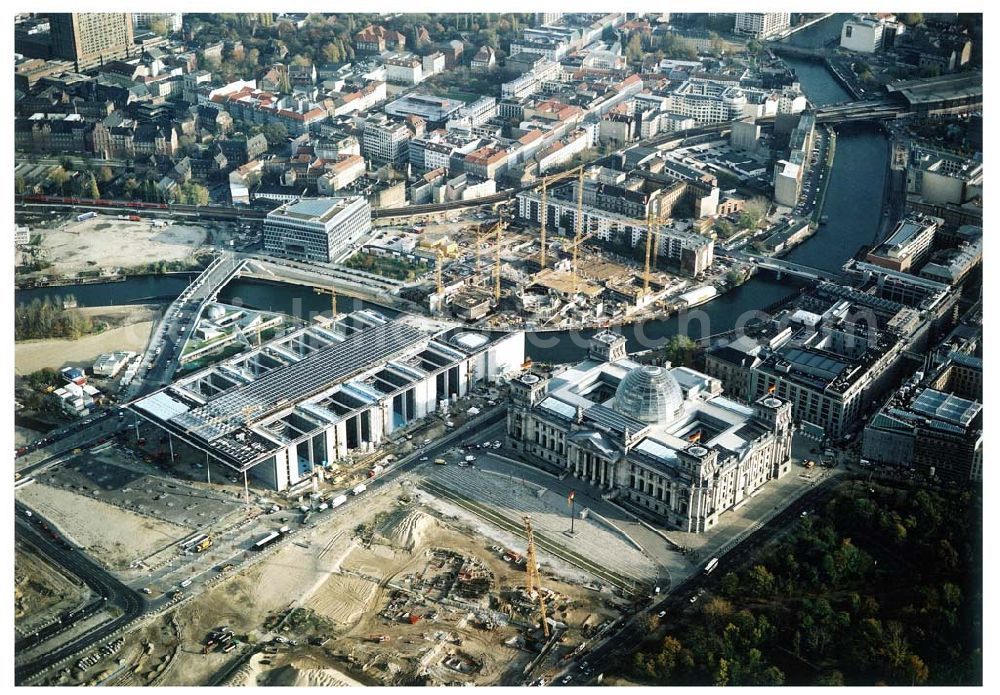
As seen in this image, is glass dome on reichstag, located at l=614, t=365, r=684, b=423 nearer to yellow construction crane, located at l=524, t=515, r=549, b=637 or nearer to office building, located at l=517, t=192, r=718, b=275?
yellow construction crane, located at l=524, t=515, r=549, b=637

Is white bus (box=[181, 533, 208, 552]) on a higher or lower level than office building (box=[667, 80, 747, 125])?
lower

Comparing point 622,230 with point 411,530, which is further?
point 622,230

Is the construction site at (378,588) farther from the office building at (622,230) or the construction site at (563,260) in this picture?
the office building at (622,230)

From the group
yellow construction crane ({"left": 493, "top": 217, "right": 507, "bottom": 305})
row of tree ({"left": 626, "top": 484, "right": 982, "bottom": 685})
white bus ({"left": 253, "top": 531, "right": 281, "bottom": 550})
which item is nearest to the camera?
row of tree ({"left": 626, "top": 484, "right": 982, "bottom": 685})

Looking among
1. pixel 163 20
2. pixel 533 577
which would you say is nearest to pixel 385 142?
pixel 163 20

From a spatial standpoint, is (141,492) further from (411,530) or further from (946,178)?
(946,178)

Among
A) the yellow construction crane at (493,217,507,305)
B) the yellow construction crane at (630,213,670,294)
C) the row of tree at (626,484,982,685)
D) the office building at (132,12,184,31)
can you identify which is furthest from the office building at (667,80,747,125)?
the row of tree at (626,484,982,685)

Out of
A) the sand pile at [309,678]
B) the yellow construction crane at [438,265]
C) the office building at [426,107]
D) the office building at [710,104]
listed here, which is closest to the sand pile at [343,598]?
the sand pile at [309,678]

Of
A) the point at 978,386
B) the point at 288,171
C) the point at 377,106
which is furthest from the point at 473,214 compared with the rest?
the point at 978,386
